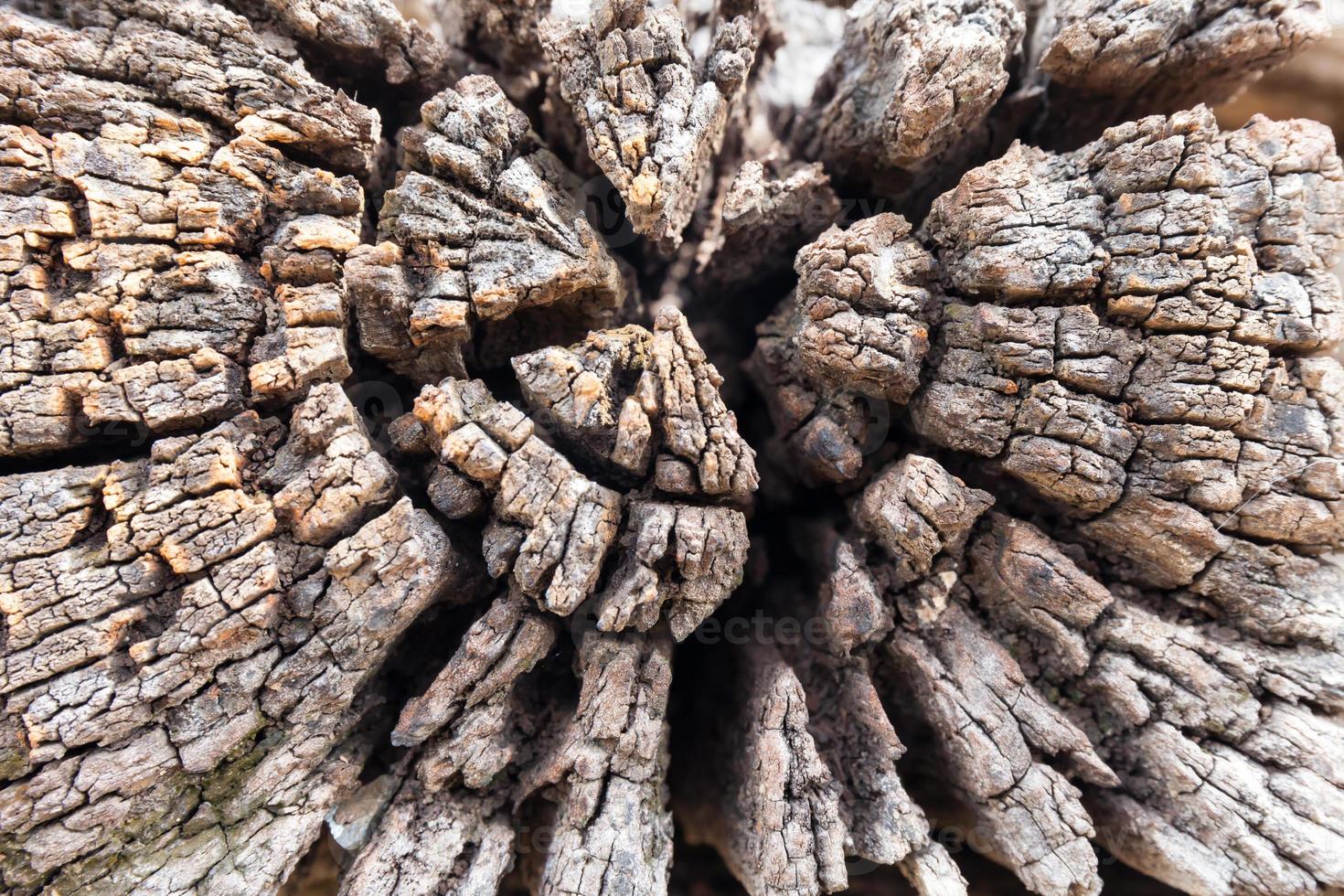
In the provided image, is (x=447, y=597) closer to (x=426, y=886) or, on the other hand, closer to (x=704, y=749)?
(x=426, y=886)

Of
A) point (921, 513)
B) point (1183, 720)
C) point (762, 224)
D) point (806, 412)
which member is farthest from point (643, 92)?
point (1183, 720)

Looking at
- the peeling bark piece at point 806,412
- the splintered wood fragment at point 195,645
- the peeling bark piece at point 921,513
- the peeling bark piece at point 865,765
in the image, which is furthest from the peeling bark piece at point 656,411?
the peeling bark piece at point 865,765

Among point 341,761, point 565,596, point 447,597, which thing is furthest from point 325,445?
point 341,761

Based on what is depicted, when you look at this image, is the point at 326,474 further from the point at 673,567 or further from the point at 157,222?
the point at 673,567

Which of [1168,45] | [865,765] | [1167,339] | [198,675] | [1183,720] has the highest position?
[1168,45]

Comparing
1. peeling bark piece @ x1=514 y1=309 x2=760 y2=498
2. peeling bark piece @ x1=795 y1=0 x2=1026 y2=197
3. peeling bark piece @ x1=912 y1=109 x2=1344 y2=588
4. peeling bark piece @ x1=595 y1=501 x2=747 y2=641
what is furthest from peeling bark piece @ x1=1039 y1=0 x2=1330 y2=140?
peeling bark piece @ x1=595 y1=501 x2=747 y2=641

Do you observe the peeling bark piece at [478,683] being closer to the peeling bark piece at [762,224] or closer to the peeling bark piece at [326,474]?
the peeling bark piece at [326,474]
